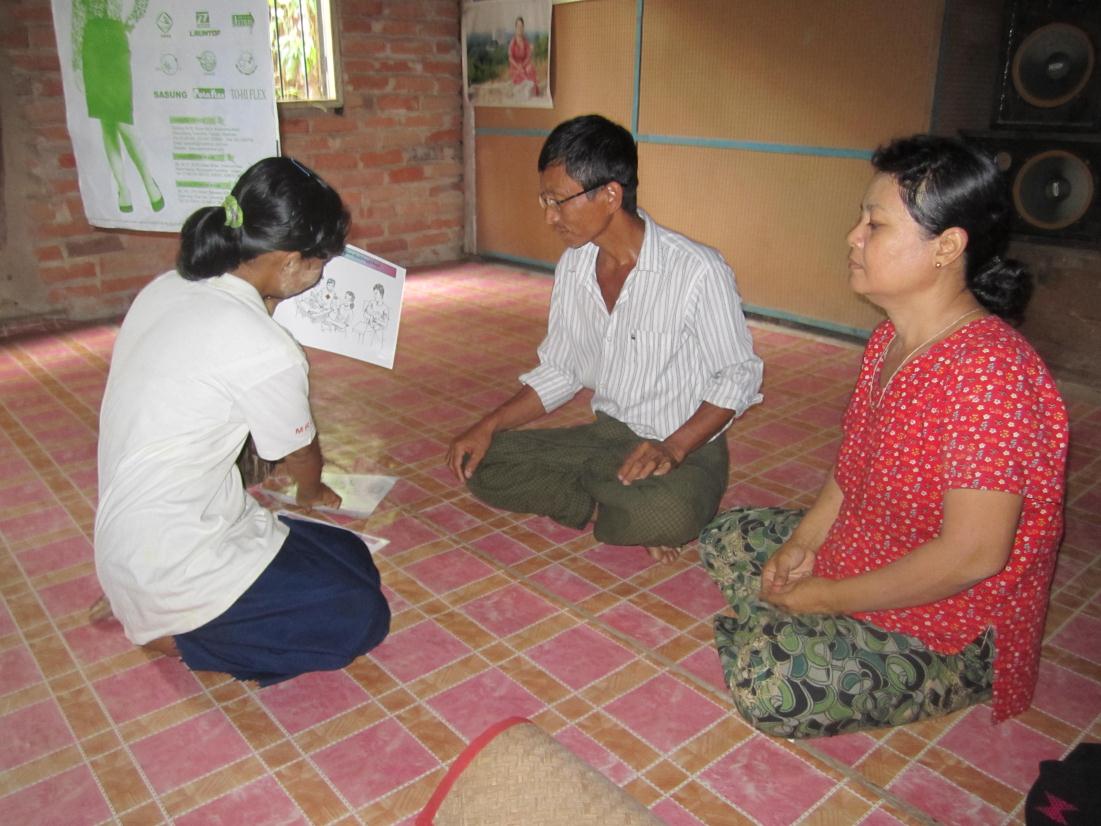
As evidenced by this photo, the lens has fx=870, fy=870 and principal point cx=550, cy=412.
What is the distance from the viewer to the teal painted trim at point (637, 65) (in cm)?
498

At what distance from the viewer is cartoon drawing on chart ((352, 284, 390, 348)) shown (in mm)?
2326

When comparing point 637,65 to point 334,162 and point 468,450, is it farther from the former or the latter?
point 468,450

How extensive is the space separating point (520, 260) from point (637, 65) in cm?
170

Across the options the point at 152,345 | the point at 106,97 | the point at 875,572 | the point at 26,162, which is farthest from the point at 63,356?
the point at 875,572

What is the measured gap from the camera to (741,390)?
2.18m

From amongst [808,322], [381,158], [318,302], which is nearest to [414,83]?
[381,158]

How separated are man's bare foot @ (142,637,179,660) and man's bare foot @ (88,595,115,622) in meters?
0.22

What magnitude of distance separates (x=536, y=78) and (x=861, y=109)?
2.30m

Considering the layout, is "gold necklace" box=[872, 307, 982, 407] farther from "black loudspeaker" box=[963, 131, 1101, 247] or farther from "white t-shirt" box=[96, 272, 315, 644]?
"black loudspeaker" box=[963, 131, 1101, 247]

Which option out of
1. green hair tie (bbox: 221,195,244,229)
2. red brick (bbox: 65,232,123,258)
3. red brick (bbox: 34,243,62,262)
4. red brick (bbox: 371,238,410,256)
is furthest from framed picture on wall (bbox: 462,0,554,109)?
green hair tie (bbox: 221,195,244,229)

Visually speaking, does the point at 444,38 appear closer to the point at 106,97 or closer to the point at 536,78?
the point at 536,78

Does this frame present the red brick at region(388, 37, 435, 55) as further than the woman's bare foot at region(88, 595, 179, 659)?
Yes

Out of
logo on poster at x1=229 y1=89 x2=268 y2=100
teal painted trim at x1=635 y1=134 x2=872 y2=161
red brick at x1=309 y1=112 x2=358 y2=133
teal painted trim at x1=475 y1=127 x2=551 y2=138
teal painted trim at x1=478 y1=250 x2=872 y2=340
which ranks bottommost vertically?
teal painted trim at x1=478 y1=250 x2=872 y2=340

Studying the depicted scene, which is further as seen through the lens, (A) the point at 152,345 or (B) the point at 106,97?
(B) the point at 106,97
